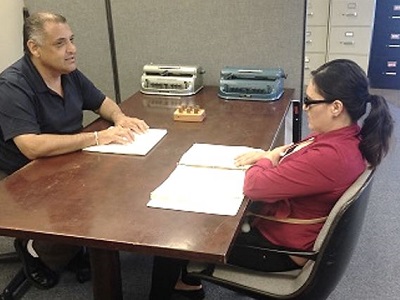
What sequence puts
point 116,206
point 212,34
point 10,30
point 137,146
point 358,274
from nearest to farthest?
point 116,206, point 137,146, point 358,274, point 212,34, point 10,30

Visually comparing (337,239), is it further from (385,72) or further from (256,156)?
(385,72)

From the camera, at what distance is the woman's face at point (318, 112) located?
1.28 meters

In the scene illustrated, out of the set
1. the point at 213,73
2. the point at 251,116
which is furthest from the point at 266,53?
the point at 251,116

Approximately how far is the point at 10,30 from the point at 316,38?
119 inches

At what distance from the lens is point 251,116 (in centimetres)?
202

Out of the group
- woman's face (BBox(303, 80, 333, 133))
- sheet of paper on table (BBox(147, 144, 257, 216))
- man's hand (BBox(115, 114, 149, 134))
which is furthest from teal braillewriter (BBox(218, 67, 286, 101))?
woman's face (BBox(303, 80, 333, 133))

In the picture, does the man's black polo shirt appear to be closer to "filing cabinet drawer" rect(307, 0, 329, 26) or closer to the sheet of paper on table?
the sheet of paper on table

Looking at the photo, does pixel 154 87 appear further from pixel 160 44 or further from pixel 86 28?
pixel 86 28

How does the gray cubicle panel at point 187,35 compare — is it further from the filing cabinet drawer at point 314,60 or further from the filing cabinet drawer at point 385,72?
the filing cabinet drawer at point 385,72

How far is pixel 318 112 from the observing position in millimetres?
1298

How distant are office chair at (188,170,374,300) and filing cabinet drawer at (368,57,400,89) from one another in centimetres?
386

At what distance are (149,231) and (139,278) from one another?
3.41 ft

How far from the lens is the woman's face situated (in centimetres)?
128

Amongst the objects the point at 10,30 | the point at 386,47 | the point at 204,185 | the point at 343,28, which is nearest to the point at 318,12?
the point at 343,28
